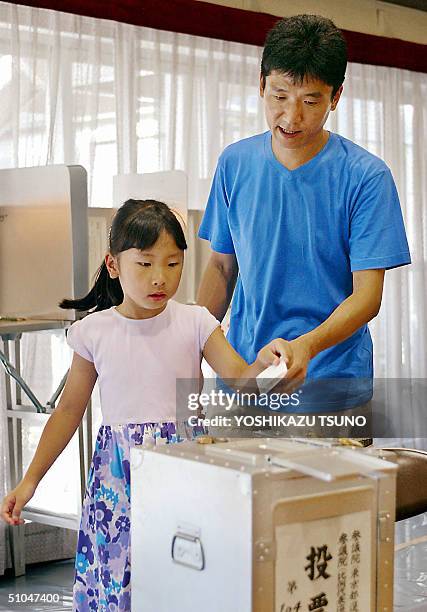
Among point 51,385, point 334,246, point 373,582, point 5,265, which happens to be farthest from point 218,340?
point 51,385

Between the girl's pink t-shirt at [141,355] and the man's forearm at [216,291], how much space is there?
0.15m

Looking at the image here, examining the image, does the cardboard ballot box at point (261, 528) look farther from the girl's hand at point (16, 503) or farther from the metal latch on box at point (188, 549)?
the girl's hand at point (16, 503)

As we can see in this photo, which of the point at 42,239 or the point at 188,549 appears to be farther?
the point at 42,239

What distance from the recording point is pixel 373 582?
1.38 m

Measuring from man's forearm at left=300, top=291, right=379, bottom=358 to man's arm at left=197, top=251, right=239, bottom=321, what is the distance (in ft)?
1.01

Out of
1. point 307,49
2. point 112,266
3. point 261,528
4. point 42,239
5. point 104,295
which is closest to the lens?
point 261,528

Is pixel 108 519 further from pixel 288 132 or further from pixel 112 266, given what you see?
pixel 288 132

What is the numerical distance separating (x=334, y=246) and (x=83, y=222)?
147 centimetres

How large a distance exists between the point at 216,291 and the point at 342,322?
355mm

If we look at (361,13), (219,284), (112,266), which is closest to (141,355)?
(112,266)

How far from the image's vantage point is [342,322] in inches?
70.0

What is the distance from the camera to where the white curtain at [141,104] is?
12.3 feet

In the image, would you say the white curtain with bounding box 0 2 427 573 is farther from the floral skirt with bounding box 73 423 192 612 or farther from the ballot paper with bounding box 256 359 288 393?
the ballot paper with bounding box 256 359 288 393

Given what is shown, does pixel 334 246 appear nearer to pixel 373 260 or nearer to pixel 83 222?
pixel 373 260
